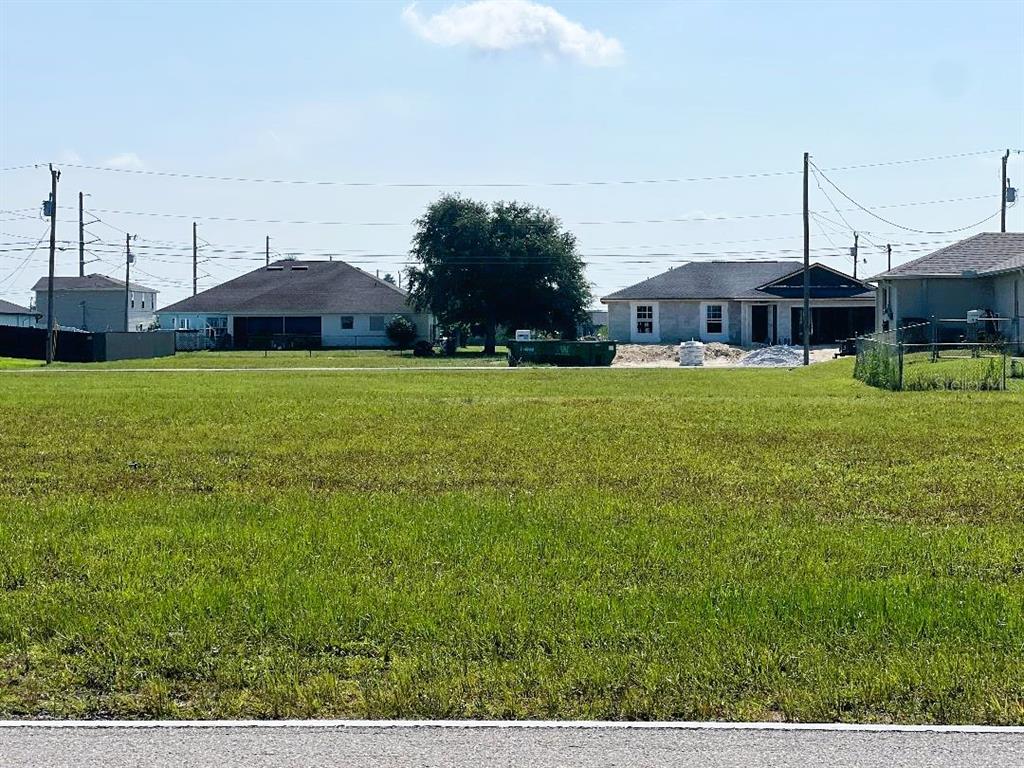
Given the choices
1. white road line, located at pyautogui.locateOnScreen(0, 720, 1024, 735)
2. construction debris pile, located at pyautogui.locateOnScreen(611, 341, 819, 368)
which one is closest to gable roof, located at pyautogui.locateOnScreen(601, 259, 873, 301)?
construction debris pile, located at pyautogui.locateOnScreen(611, 341, 819, 368)

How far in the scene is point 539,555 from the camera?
397 inches

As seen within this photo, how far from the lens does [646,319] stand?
78250 millimetres

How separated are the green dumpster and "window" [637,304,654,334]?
17950 mm

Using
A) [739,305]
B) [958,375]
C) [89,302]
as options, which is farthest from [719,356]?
[89,302]

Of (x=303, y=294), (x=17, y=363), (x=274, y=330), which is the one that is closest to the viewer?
(x=17, y=363)

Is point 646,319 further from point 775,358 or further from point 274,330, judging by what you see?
point 274,330

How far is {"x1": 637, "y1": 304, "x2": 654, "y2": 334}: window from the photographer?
78125mm

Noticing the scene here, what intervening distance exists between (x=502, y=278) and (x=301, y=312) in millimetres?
16330

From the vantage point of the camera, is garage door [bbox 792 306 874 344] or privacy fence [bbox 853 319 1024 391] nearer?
privacy fence [bbox 853 319 1024 391]

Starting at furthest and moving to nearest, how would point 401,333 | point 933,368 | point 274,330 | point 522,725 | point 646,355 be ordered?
point 274,330 → point 401,333 → point 646,355 → point 933,368 → point 522,725

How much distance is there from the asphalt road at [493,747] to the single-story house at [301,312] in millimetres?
82148

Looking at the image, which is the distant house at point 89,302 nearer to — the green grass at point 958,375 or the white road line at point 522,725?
the green grass at point 958,375

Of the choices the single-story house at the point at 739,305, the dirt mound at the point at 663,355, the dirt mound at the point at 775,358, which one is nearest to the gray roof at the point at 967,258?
the dirt mound at the point at 775,358

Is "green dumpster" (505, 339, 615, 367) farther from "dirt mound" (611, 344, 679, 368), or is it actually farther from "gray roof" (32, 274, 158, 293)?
"gray roof" (32, 274, 158, 293)
